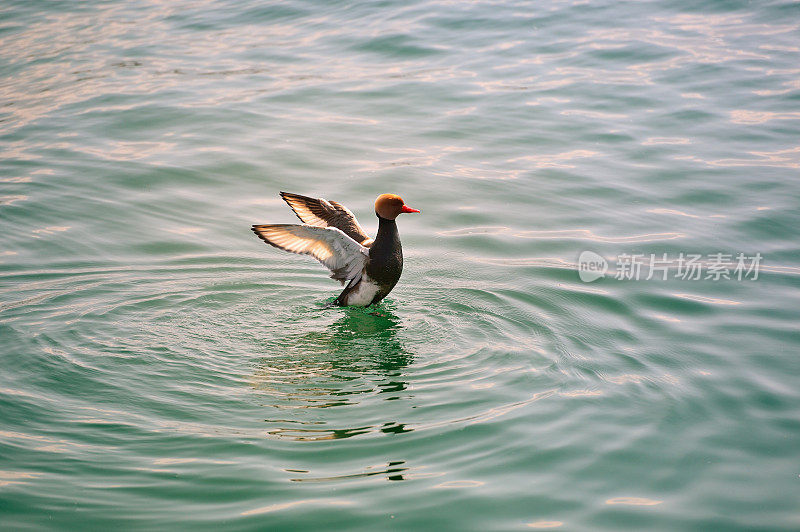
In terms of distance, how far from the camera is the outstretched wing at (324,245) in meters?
7.02

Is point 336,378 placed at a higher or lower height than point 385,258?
lower

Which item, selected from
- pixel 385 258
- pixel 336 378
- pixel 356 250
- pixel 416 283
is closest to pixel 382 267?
pixel 385 258

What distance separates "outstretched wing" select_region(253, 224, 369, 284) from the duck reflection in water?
465 millimetres

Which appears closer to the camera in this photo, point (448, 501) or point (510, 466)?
point (448, 501)

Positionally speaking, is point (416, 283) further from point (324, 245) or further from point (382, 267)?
point (324, 245)

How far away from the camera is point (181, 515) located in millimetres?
4648

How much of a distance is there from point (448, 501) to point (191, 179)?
697 centimetres

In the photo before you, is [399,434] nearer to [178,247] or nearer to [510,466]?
[510,466]

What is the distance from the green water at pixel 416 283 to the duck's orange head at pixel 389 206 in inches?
33.8

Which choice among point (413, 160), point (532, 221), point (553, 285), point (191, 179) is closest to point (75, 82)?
point (191, 179)

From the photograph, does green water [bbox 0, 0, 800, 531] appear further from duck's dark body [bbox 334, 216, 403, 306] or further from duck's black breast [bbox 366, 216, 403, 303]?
duck's black breast [bbox 366, 216, 403, 303]

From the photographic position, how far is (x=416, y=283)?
8180 millimetres

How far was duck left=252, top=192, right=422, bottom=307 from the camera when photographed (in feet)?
23.5

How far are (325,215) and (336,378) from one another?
2.17 meters
